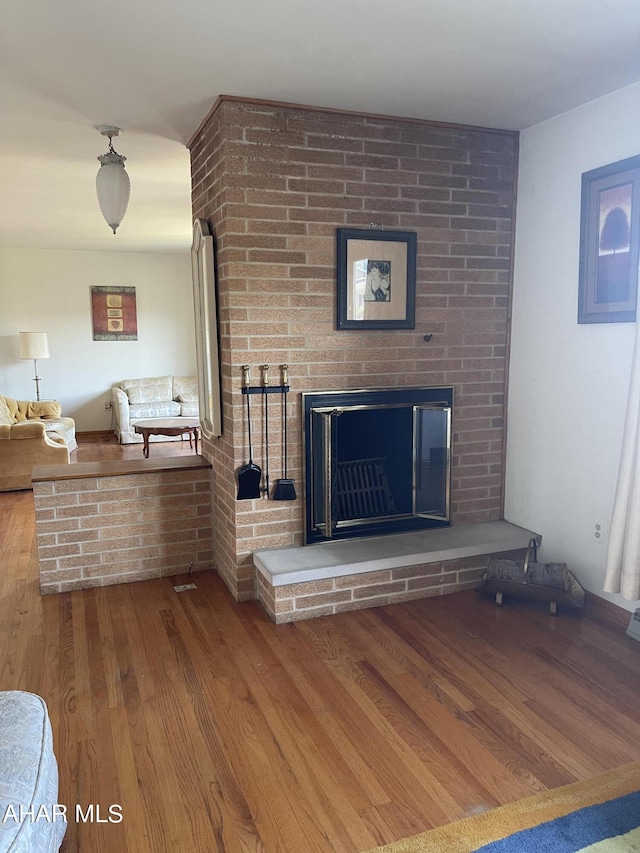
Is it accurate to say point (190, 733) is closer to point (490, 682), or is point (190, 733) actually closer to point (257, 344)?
point (490, 682)

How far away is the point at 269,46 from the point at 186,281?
20.8 ft

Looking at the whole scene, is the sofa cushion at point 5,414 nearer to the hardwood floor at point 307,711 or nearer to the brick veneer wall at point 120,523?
the brick veneer wall at point 120,523

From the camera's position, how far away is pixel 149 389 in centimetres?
797

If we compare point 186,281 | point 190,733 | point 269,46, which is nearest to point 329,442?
point 190,733

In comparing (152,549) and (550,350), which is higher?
(550,350)

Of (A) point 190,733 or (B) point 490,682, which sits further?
(B) point 490,682

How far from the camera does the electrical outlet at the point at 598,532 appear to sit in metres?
2.97

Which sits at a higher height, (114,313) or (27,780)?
(114,313)

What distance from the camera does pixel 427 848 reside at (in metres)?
1.62

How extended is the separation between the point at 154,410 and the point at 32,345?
154 cm
